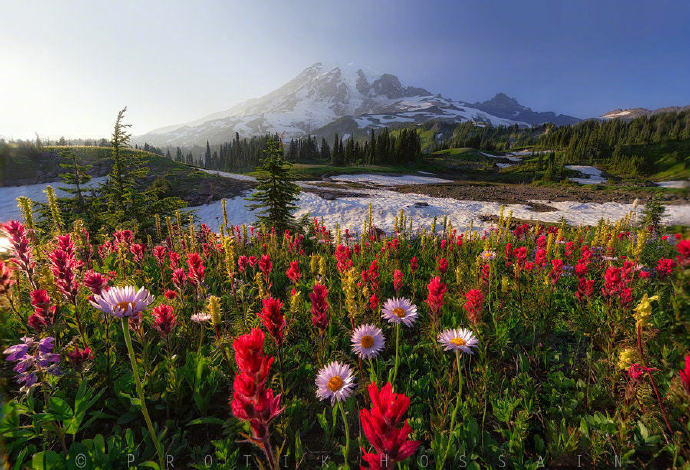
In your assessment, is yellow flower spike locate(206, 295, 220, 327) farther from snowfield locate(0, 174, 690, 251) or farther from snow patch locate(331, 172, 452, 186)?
snow patch locate(331, 172, 452, 186)

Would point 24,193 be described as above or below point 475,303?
below

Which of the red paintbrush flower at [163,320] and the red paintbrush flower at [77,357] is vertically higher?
the red paintbrush flower at [163,320]

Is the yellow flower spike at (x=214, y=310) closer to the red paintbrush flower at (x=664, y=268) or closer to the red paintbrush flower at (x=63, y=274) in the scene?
the red paintbrush flower at (x=63, y=274)

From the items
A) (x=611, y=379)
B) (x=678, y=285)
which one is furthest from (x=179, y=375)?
(x=611, y=379)

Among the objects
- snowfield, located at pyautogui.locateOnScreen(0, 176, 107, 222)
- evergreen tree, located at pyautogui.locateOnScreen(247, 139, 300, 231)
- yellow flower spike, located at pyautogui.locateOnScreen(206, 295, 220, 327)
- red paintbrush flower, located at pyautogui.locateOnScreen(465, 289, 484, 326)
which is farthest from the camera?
snowfield, located at pyautogui.locateOnScreen(0, 176, 107, 222)

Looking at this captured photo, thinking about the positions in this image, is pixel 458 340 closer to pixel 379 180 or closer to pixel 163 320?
pixel 163 320

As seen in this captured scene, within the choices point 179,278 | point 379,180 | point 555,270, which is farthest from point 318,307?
point 379,180

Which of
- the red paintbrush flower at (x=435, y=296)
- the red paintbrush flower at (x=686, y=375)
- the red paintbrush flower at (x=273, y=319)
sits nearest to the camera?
the red paintbrush flower at (x=686, y=375)

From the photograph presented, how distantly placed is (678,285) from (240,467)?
3141 mm

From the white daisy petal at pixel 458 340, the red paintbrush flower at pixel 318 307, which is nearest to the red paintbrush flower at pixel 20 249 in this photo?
the red paintbrush flower at pixel 318 307

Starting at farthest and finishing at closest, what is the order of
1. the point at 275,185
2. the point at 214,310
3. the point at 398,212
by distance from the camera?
the point at 398,212
the point at 275,185
the point at 214,310

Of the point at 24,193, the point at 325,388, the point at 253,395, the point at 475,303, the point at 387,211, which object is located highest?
the point at 253,395

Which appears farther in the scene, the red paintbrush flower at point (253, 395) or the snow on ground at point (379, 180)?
the snow on ground at point (379, 180)

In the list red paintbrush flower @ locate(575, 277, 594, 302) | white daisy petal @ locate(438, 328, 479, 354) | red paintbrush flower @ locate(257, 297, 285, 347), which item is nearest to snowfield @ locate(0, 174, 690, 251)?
red paintbrush flower @ locate(575, 277, 594, 302)
